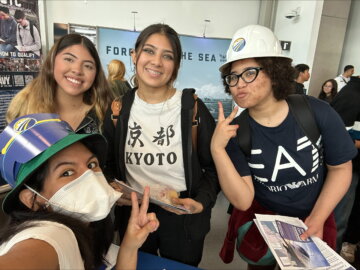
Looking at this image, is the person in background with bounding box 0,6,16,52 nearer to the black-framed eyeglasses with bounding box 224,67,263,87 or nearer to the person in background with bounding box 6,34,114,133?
the person in background with bounding box 6,34,114,133

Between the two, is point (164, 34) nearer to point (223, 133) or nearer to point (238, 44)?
point (238, 44)

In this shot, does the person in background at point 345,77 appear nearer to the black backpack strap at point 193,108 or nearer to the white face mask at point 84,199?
the black backpack strap at point 193,108

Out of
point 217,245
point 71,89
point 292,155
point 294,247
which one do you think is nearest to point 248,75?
point 292,155

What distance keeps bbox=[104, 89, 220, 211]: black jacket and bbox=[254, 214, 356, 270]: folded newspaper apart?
33cm

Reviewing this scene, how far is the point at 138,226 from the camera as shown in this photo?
1006mm

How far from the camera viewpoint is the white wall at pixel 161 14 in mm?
4938

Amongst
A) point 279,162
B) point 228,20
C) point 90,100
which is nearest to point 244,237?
point 279,162

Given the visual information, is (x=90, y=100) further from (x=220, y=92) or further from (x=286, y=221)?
(x=220, y=92)

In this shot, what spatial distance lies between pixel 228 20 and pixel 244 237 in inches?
233

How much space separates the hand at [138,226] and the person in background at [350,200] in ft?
5.06

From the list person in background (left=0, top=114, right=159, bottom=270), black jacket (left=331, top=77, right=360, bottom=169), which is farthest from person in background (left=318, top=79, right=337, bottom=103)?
person in background (left=0, top=114, right=159, bottom=270)

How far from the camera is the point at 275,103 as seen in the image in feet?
4.36

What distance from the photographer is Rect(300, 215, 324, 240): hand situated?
123 cm

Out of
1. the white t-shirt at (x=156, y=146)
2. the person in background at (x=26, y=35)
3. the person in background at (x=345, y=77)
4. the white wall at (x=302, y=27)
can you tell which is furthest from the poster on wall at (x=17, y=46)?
the person in background at (x=345, y=77)
